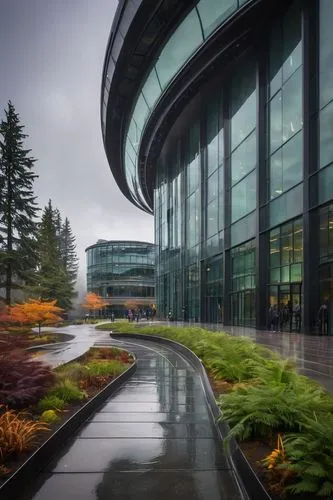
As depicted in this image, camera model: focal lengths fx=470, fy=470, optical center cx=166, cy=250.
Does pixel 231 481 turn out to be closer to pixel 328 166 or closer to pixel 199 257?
pixel 328 166

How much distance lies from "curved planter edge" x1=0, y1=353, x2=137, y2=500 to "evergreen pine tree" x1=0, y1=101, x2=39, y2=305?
28.6 meters

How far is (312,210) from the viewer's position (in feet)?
79.9

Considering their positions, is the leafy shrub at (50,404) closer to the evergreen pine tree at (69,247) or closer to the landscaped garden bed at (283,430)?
the landscaped garden bed at (283,430)

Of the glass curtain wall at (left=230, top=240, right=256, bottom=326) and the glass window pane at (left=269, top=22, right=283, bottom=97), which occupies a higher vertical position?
the glass window pane at (left=269, top=22, right=283, bottom=97)

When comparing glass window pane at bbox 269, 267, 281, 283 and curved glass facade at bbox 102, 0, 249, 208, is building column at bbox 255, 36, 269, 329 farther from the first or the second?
curved glass facade at bbox 102, 0, 249, 208

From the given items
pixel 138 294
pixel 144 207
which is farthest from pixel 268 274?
pixel 138 294

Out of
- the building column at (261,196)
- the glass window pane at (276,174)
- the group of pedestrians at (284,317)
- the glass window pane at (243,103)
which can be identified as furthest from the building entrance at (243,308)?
the glass window pane at (243,103)

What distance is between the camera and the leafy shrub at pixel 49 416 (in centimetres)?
693

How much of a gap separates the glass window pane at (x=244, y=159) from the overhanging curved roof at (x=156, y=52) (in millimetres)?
6252

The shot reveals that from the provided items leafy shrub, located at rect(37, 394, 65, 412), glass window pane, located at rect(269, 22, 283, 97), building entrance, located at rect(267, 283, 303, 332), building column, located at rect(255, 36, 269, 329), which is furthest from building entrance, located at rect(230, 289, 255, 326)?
leafy shrub, located at rect(37, 394, 65, 412)

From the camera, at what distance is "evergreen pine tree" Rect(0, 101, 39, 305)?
119 ft

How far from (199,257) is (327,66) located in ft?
82.2

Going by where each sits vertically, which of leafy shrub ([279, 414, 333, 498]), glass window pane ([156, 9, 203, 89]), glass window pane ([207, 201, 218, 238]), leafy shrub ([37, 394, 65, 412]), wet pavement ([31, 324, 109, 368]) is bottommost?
wet pavement ([31, 324, 109, 368])

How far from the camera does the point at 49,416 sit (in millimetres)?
7004
